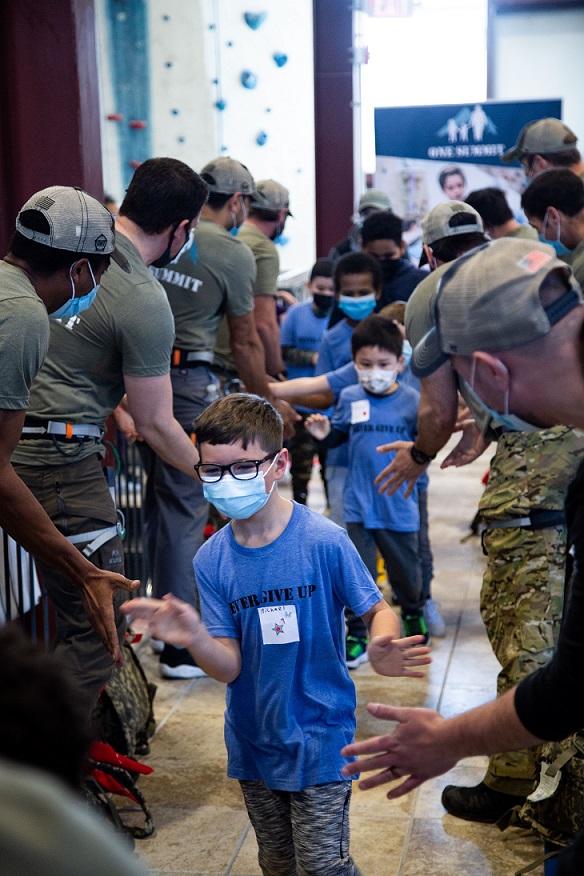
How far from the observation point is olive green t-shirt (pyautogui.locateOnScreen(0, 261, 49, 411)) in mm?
2697

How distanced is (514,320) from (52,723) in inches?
42.1

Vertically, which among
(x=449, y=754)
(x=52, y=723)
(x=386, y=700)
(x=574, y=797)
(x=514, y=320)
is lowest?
(x=386, y=700)

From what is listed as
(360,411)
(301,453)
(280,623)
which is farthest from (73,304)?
(301,453)

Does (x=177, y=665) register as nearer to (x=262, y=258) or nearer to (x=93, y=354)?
(x=93, y=354)

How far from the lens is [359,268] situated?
18.1 ft

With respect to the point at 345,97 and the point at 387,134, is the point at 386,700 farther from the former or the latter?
the point at 345,97

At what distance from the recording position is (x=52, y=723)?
0.93 metres

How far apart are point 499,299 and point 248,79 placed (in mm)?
8687

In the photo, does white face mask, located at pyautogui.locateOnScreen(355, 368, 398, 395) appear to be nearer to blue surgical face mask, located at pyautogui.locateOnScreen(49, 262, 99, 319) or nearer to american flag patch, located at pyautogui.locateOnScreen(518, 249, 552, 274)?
blue surgical face mask, located at pyautogui.locateOnScreen(49, 262, 99, 319)

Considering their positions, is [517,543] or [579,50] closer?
[517,543]

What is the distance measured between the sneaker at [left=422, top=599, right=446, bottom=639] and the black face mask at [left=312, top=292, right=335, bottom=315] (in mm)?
2318

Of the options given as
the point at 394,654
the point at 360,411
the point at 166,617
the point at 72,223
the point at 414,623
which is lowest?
the point at 414,623

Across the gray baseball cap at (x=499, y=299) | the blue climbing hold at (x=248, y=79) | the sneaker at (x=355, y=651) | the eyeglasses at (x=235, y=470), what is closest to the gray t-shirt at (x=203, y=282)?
the sneaker at (x=355, y=651)

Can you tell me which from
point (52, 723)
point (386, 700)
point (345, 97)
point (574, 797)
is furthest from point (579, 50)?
point (52, 723)
